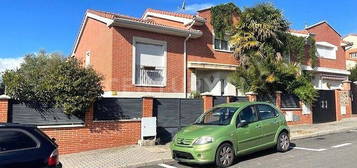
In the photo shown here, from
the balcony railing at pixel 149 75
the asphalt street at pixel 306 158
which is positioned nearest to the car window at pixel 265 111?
the asphalt street at pixel 306 158

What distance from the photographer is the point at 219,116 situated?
33.4ft

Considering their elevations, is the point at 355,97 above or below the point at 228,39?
below

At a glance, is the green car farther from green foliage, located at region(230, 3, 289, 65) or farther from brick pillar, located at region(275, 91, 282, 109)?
green foliage, located at region(230, 3, 289, 65)

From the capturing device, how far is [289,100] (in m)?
19.5

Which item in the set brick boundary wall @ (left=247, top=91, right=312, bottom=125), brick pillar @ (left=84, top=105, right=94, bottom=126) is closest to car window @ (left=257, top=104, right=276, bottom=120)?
brick pillar @ (left=84, top=105, right=94, bottom=126)

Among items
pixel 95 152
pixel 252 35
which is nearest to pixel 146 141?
pixel 95 152

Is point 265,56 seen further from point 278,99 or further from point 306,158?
point 306,158

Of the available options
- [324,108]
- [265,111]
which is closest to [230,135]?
[265,111]

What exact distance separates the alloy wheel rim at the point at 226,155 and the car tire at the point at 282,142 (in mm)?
2242

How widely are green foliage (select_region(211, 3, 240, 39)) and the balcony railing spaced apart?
4545 mm

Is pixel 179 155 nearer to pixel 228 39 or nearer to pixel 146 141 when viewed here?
pixel 146 141

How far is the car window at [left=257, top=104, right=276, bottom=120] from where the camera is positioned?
34.7 feet

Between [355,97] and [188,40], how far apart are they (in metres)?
14.1

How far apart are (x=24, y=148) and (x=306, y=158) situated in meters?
7.34
